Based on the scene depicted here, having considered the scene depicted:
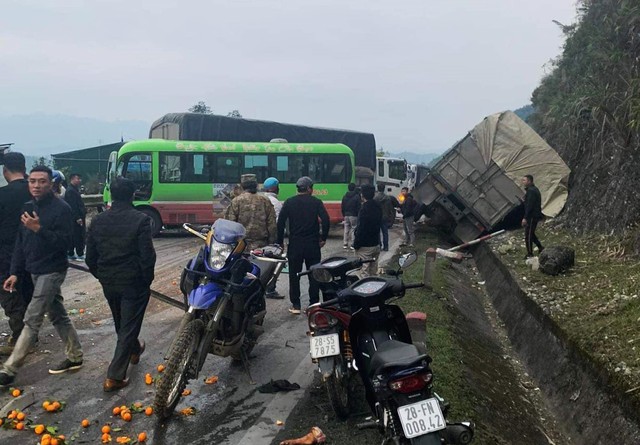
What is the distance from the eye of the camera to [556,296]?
8.31 meters

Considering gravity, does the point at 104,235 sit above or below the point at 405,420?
above

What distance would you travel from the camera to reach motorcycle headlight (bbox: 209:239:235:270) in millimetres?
4902

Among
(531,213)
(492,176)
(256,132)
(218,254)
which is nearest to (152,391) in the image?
(218,254)

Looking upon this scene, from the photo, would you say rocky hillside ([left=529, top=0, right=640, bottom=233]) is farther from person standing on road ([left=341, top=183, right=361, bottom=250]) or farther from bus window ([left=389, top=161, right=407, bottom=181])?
bus window ([left=389, top=161, right=407, bottom=181])

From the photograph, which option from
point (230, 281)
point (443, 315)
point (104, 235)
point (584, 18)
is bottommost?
point (443, 315)

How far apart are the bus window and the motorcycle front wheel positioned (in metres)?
22.4

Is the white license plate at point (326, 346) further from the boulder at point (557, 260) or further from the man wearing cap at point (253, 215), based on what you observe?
the boulder at point (557, 260)

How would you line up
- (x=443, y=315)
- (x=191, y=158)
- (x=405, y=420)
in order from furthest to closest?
(x=191, y=158) < (x=443, y=315) < (x=405, y=420)

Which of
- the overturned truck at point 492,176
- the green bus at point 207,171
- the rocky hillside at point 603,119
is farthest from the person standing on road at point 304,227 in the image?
the overturned truck at point 492,176

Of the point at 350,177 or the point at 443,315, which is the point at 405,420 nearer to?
the point at 443,315

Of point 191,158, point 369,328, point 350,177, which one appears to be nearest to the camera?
point 369,328

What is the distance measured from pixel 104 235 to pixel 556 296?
255 inches

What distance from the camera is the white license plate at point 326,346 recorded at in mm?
4234

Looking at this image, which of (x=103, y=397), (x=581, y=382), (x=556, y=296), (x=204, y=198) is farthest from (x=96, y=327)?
(x=204, y=198)
